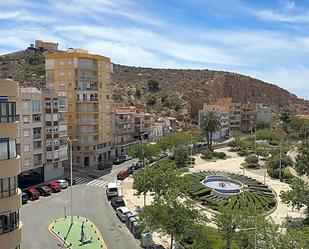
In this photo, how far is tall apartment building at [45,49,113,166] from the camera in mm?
77375

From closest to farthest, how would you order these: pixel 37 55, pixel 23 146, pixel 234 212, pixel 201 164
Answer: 1. pixel 234 212
2. pixel 23 146
3. pixel 201 164
4. pixel 37 55

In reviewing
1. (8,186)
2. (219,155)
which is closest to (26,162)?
(8,186)

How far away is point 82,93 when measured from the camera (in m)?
77.6

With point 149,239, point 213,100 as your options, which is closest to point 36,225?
point 149,239

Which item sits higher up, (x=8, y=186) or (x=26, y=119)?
(x=26, y=119)

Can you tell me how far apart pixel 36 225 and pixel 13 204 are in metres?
23.0

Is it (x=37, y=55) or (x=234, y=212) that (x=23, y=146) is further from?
(x=37, y=55)

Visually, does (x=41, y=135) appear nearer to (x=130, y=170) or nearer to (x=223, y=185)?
(x=130, y=170)

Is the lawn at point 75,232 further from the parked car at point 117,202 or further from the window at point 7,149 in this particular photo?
the window at point 7,149

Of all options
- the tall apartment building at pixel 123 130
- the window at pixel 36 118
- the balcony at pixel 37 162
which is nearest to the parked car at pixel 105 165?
the tall apartment building at pixel 123 130

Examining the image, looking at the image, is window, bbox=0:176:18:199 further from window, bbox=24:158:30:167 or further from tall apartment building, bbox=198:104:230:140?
tall apartment building, bbox=198:104:230:140

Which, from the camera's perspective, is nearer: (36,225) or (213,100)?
(36,225)

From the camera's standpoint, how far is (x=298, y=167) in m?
67.9

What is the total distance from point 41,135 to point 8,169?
4059cm
